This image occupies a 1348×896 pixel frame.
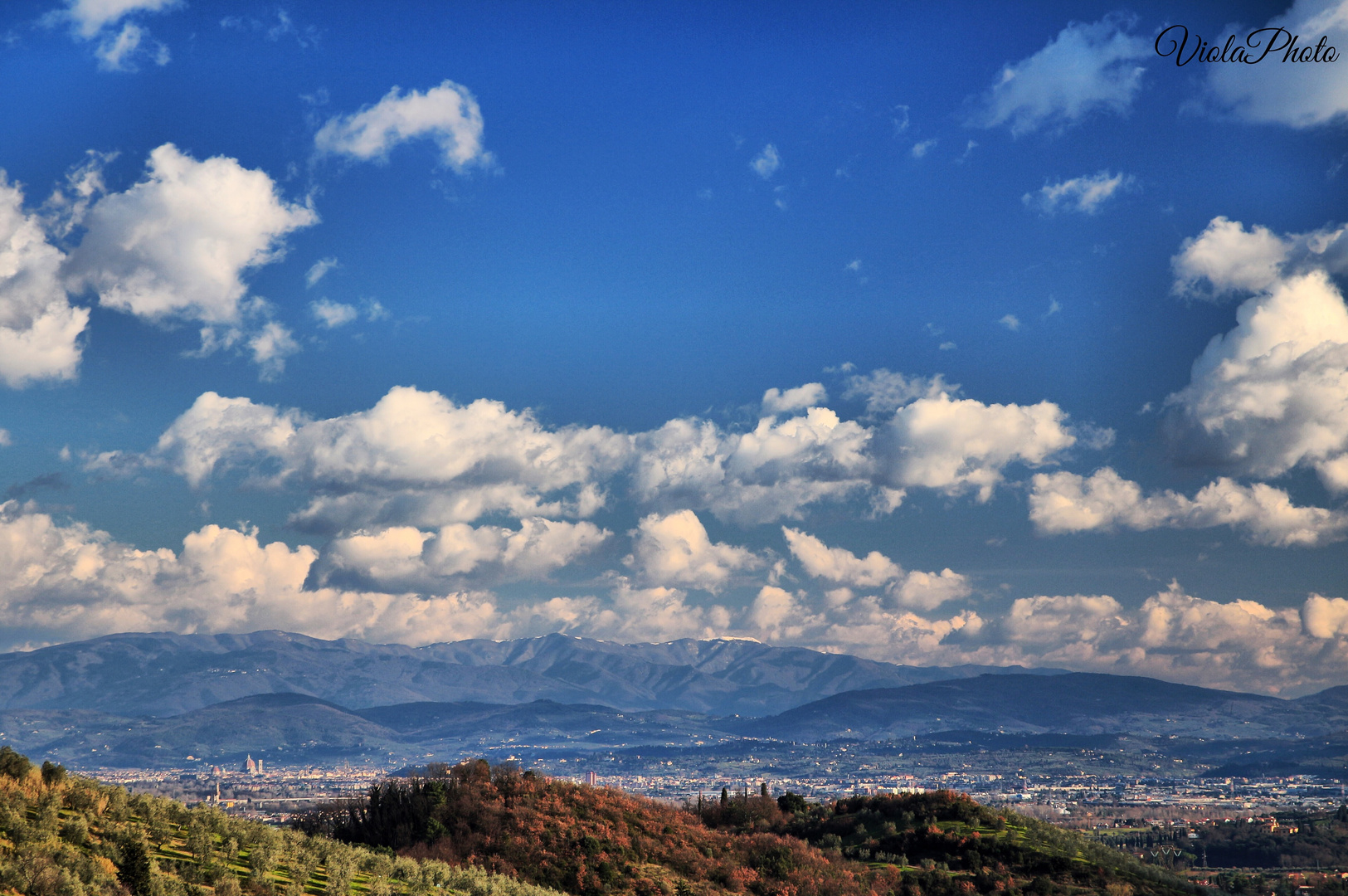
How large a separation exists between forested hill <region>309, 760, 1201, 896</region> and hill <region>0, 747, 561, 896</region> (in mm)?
16073

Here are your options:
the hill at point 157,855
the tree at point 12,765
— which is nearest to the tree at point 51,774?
the hill at point 157,855

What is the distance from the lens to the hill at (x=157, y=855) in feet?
95.5

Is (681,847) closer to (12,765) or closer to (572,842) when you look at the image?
(572,842)

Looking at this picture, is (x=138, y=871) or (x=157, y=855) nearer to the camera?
(x=138, y=871)

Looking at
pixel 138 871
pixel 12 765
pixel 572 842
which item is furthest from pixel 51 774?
pixel 572 842

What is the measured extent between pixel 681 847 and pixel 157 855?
1625 inches

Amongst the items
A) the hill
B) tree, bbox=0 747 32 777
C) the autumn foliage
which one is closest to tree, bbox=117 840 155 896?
the hill

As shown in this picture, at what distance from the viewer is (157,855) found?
3484 centimetres

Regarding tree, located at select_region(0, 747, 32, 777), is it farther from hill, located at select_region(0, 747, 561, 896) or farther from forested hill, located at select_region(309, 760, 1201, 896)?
forested hill, located at select_region(309, 760, 1201, 896)

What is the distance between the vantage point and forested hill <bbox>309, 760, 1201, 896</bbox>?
6266 centimetres

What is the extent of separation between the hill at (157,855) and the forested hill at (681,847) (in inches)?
633

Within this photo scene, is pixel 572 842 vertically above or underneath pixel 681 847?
above

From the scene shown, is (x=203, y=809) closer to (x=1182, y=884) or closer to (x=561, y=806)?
(x=561, y=806)

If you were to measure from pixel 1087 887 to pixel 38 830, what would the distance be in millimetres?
66664
